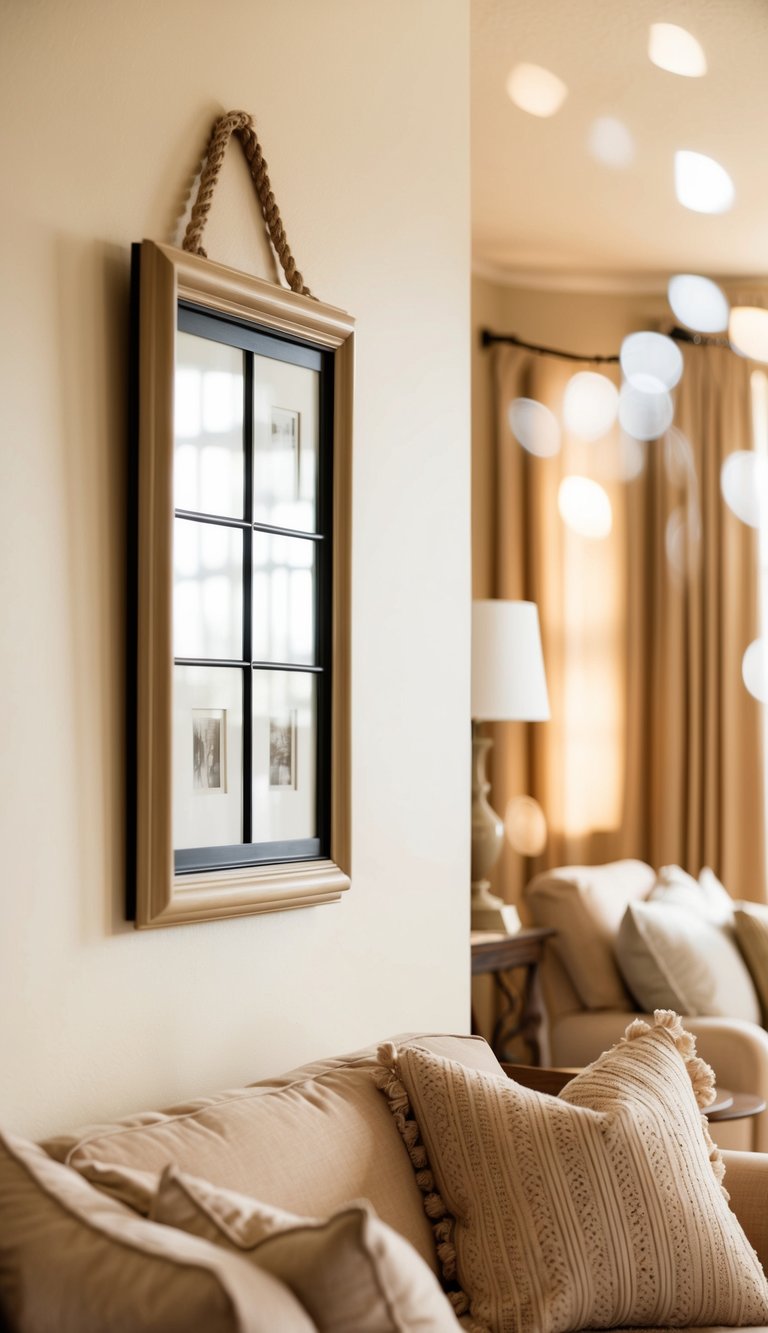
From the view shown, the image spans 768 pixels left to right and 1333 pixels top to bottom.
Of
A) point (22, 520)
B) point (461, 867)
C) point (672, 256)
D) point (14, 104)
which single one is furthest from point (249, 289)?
point (672, 256)

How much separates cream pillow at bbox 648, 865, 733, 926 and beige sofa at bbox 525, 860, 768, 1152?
10cm

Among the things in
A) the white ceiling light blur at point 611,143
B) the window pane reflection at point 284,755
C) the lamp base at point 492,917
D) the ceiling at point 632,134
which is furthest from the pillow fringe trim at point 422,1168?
the white ceiling light blur at point 611,143

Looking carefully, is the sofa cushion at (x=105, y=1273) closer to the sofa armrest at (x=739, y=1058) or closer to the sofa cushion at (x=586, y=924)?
the sofa armrest at (x=739, y=1058)

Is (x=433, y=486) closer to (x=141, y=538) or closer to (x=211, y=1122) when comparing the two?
(x=141, y=538)

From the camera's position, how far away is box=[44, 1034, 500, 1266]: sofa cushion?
1456mm

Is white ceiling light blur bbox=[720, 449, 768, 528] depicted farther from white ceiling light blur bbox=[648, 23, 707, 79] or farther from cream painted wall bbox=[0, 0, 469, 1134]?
cream painted wall bbox=[0, 0, 469, 1134]

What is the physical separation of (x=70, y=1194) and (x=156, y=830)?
528 millimetres

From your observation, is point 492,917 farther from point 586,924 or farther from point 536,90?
point 536,90

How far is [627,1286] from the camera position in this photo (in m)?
1.61

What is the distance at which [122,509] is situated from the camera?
174 centimetres

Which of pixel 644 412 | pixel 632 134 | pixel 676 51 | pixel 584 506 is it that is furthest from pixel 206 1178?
pixel 644 412

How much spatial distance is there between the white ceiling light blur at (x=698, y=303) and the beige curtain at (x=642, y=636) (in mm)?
104

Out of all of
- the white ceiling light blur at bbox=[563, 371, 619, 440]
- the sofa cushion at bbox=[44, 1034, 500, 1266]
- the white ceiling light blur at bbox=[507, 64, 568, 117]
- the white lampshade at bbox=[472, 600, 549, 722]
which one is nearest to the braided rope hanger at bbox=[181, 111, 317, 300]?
the sofa cushion at bbox=[44, 1034, 500, 1266]

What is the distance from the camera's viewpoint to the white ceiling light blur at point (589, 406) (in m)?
4.83
